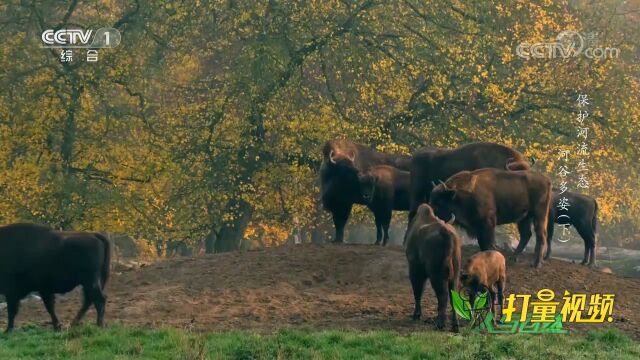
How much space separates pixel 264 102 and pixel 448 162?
759cm

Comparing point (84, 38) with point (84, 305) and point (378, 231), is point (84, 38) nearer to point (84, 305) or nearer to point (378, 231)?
point (378, 231)

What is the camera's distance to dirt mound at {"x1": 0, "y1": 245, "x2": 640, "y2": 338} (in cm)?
1435

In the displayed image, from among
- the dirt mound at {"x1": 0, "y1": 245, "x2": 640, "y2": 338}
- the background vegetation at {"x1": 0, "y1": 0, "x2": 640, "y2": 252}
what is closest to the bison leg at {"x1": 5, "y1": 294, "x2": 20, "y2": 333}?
the dirt mound at {"x1": 0, "y1": 245, "x2": 640, "y2": 338}

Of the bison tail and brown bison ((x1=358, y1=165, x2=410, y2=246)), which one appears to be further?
brown bison ((x1=358, y1=165, x2=410, y2=246))

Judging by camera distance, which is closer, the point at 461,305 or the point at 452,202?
the point at 461,305

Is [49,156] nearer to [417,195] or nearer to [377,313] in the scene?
[417,195]

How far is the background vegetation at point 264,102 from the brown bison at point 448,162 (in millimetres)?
4611

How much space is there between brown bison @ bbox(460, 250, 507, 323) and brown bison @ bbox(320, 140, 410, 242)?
600 cm

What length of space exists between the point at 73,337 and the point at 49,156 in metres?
13.6

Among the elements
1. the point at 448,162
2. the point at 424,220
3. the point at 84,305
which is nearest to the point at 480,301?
the point at 424,220

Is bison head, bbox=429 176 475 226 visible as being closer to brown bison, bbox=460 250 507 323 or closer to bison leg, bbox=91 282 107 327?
brown bison, bbox=460 250 507 323

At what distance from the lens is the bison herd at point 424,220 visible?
13469 mm

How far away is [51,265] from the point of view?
45.6ft

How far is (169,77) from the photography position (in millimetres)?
28359
